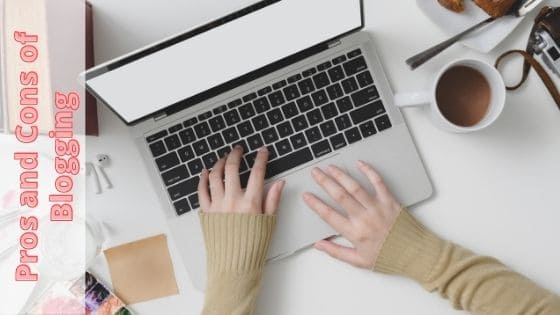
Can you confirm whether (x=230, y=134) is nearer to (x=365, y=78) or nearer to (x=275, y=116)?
(x=275, y=116)

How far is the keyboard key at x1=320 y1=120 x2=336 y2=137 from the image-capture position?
68cm

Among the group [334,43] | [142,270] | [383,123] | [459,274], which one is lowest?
[459,274]

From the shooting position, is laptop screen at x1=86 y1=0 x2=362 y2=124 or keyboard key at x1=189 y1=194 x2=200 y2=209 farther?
keyboard key at x1=189 y1=194 x2=200 y2=209

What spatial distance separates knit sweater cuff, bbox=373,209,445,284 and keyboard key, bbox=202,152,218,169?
0.81 ft

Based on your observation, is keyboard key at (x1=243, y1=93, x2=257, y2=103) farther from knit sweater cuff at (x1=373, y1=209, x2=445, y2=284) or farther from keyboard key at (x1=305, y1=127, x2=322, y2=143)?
knit sweater cuff at (x1=373, y1=209, x2=445, y2=284)

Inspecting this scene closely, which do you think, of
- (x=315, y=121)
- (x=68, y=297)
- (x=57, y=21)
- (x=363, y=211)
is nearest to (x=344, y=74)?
(x=315, y=121)

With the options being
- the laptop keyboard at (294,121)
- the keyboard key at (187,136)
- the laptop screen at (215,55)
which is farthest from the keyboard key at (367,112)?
the keyboard key at (187,136)

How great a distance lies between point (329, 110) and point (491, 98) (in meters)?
0.20

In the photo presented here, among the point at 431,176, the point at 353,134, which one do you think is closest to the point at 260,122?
the point at 353,134

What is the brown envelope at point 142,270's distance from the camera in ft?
2.29

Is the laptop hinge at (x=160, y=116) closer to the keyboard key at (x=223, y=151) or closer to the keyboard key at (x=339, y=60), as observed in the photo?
the keyboard key at (x=223, y=151)

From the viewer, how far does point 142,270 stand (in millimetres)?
700

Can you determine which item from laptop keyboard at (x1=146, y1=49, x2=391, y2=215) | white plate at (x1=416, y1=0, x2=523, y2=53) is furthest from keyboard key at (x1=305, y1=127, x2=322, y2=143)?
white plate at (x1=416, y1=0, x2=523, y2=53)

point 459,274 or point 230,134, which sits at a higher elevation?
point 230,134
